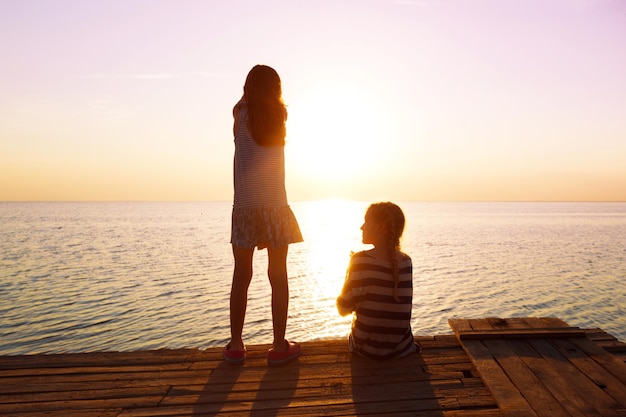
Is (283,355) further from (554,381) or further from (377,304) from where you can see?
(554,381)

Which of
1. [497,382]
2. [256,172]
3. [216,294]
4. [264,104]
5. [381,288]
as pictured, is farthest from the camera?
[216,294]

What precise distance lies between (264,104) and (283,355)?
2.63 meters

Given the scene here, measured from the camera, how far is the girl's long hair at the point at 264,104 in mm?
4641

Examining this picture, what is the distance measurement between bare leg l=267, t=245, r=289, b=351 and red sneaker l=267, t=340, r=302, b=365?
53 millimetres

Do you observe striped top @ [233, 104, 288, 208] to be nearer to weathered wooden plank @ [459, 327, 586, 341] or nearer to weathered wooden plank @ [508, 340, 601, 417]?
weathered wooden plank @ [459, 327, 586, 341]

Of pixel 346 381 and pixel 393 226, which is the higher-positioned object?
pixel 393 226

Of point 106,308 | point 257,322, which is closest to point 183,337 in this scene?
point 257,322

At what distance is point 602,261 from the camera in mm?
32625

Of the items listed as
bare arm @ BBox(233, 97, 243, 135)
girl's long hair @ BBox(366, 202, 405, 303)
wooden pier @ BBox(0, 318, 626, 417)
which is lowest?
wooden pier @ BBox(0, 318, 626, 417)

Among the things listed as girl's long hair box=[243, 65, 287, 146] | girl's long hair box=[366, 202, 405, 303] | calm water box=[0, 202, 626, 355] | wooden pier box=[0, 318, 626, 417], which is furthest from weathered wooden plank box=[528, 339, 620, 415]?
calm water box=[0, 202, 626, 355]

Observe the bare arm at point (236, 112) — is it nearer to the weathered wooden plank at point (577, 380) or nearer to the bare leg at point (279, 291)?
the bare leg at point (279, 291)

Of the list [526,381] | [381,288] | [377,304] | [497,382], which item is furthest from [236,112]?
[526,381]

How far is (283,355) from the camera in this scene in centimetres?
468

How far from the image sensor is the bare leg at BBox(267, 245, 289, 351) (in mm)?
4738
